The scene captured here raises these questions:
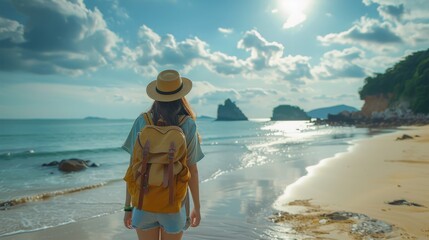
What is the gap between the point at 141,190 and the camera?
253 centimetres

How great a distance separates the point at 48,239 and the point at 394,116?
7684 cm

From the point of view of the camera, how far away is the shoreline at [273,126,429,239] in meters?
5.51

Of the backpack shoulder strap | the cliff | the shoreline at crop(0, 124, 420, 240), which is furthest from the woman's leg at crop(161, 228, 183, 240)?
the cliff

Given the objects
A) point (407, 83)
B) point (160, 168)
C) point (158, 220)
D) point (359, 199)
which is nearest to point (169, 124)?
point (160, 168)

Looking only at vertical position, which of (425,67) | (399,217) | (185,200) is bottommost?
(399,217)

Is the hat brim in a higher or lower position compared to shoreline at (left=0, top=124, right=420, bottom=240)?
higher

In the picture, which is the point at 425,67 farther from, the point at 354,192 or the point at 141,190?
the point at 141,190

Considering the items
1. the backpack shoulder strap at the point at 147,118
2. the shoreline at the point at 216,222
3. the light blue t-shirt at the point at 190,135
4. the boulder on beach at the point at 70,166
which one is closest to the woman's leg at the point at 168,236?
the light blue t-shirt at the point at 190,135

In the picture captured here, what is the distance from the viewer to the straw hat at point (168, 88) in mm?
2703

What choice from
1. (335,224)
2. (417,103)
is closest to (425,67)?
(417,103)

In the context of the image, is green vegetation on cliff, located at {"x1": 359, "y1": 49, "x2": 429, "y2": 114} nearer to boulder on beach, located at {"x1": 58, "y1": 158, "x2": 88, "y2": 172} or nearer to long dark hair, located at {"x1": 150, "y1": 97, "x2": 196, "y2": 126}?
boulder on beach, located at {"x1": 58, "y1": 158, "x2": 88, "y2": 172}

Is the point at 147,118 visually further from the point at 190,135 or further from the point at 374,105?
the point at 374,105

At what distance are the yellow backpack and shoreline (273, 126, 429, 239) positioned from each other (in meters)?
3.56

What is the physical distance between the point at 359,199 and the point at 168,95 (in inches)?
247
